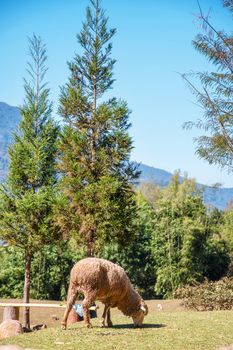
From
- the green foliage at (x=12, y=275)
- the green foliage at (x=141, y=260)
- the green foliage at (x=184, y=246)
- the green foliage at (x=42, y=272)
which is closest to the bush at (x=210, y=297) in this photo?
the green foliage at (x=184, y=246)

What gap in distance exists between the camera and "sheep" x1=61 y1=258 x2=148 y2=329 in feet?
32.5

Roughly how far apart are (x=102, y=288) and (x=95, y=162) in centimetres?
913

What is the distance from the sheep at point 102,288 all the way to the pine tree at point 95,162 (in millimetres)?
7432

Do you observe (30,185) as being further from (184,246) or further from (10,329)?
(184,246)

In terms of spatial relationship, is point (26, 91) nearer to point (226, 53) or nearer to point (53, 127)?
point (53, 127)

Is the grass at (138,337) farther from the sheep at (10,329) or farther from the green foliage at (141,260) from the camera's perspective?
the green foliage at (141,260)

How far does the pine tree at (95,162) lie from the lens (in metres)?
18.0

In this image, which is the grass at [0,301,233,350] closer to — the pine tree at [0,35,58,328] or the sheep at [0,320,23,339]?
the sheep at [0,320,23,339]

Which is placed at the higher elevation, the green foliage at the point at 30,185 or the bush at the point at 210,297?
the green foliage at the point at 30,185

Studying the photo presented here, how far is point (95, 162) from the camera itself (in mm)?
18625

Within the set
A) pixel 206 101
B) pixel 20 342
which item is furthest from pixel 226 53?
pixel 20 342

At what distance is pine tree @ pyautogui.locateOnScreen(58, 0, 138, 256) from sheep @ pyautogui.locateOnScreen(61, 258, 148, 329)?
743 centimetres

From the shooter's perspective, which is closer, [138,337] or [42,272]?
[138,337]

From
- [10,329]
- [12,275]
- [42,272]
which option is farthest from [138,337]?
[12,275]
